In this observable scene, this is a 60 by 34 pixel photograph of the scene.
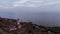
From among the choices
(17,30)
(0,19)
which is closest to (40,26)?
(17,30)

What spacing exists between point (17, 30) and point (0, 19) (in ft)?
1.75

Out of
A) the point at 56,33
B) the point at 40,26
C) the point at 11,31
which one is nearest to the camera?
the point at 11,31

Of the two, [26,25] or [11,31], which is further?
[26,25]

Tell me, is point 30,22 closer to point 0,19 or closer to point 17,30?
point 17,30

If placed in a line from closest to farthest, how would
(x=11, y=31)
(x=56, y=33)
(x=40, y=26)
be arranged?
(x=11, y=31), (x=56, y=33), (x=40, y=26)

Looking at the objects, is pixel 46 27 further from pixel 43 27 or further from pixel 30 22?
pixel 30 22

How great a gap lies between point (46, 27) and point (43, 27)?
0.18 ft

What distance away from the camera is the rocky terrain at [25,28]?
2592mm

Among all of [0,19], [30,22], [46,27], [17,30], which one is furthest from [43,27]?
[0,19]

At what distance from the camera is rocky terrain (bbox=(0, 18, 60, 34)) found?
2592 millimetres

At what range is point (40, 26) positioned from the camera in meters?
2.94

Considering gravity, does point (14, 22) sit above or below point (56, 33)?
above

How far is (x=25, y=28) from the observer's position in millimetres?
2688

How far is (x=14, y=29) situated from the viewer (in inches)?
102
